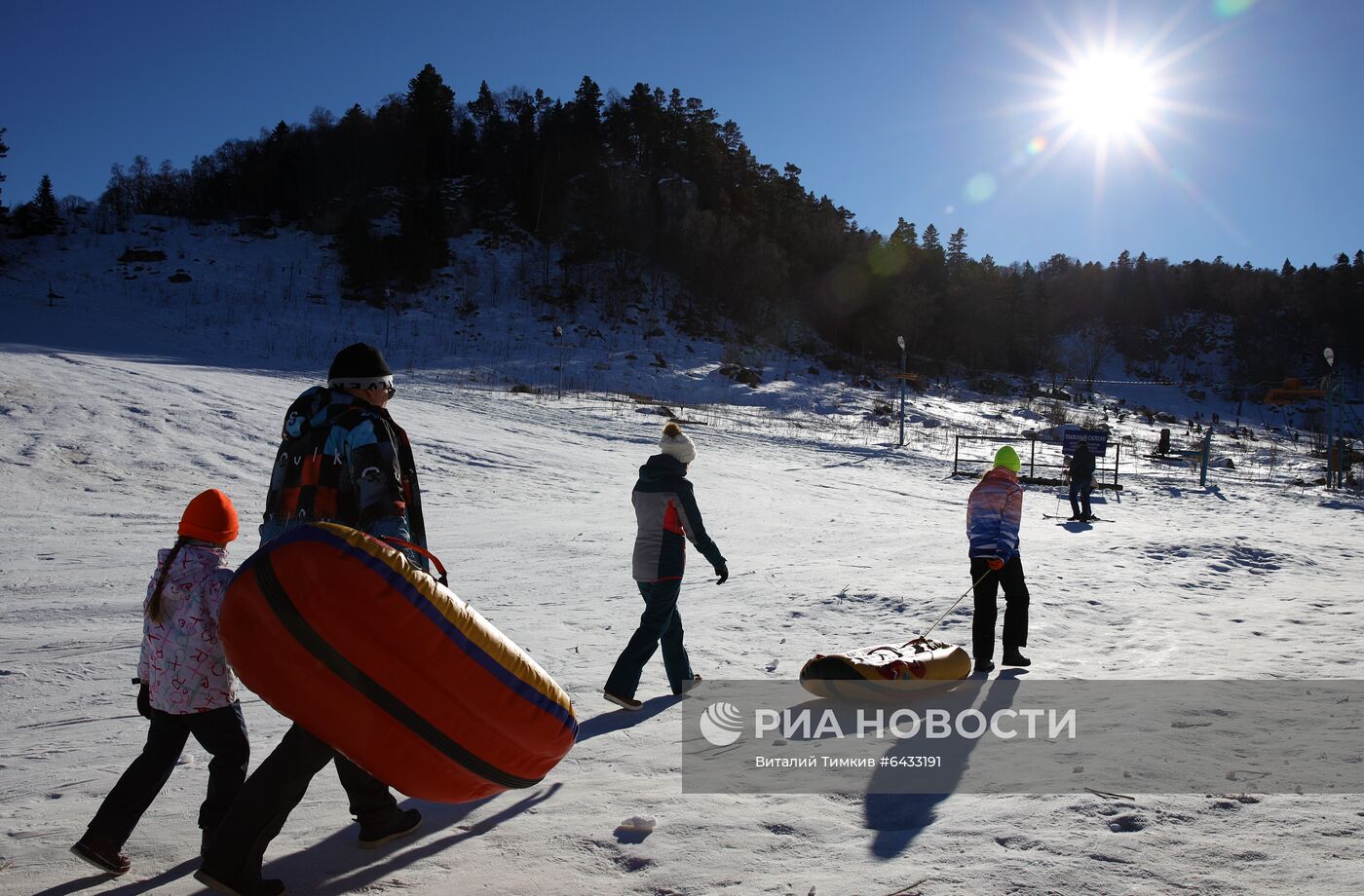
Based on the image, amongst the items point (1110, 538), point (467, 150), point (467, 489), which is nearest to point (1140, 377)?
point (467, 150)

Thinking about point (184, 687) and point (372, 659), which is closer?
point (372, 659)

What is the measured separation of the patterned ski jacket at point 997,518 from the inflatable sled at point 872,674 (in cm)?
103

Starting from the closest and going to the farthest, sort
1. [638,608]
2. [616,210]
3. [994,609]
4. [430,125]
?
[994,609]
[638,608]
[616,210]
[430,125]

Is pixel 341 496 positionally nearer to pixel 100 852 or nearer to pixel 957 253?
pixel 100 852

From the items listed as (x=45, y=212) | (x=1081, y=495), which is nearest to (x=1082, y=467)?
(x=1081, y=495)

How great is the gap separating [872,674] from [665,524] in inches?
63.8

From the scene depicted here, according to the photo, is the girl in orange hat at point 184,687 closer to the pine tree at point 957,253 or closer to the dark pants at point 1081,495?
the dark pants at point 1081,495

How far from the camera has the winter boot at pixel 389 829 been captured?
3002 millimetres

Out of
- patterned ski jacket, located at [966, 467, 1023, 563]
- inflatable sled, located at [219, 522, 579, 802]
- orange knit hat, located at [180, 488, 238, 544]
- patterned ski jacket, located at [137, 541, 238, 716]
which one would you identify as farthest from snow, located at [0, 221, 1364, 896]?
orange knit hat, located at [180, 488, 238, 544]

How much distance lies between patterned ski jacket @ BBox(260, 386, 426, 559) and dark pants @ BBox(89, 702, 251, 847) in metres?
0.71

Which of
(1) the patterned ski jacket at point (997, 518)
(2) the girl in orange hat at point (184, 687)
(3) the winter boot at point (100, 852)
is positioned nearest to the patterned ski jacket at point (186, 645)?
(2) the girl in orange hat at point (184, 687)

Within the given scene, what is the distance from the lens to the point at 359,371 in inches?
120

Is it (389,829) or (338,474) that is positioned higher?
(338,474)

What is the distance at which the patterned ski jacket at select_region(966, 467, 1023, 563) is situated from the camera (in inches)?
228
